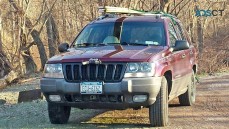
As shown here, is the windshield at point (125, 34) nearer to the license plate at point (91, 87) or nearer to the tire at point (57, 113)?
the tire at point (57, 113)

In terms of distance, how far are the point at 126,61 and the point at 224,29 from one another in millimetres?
21957

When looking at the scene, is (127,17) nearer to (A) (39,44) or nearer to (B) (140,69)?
(B) (140,69)

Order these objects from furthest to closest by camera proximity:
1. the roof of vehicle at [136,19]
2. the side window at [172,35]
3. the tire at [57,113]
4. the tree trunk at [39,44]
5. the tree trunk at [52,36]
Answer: the tree trunk at [52,36] → the tree trunk at [39,44] → the roof of vehicle at [136,19] → the side window at [172,35] → the tire at [57,113]

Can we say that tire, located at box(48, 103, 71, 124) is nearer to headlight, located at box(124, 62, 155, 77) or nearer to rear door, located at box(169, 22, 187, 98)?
headlight, located at box(124, 62, 155, 77)

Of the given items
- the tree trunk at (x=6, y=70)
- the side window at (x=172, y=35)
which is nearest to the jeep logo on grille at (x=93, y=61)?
the side window at (x=172, y=35)

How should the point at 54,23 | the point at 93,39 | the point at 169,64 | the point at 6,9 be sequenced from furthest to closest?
the point at 54,23 < the point at 6,9 < the point at 93,39 < the point at 169,64

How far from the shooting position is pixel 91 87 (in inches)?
274

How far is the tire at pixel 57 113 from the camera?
307 inches

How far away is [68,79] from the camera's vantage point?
7164mm

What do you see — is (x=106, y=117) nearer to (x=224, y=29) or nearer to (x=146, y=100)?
(x=146, y=100)

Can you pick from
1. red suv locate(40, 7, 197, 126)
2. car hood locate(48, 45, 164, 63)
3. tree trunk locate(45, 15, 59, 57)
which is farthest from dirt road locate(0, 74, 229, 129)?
tree trunk locate(45, 15, 59, 57)

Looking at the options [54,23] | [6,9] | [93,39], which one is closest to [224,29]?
[54,23]

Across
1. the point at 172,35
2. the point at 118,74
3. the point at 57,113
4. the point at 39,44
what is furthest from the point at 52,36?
the point at 118,74

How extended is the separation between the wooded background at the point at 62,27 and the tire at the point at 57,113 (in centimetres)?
1061
